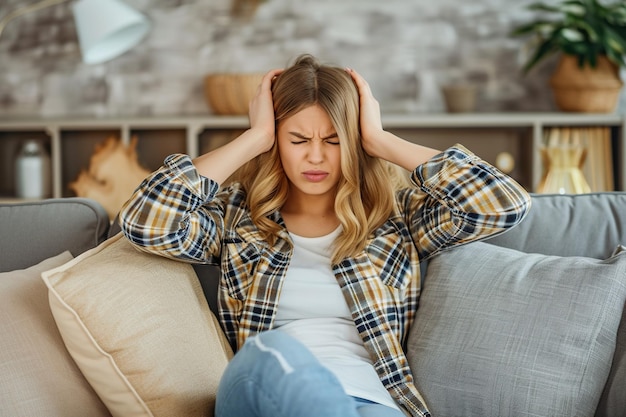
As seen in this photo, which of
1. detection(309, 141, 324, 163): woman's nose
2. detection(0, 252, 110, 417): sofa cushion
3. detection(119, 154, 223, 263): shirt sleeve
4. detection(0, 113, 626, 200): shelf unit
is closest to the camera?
detection(0, 252, 110, 417): sofa cushion

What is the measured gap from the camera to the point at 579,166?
99.3 inches

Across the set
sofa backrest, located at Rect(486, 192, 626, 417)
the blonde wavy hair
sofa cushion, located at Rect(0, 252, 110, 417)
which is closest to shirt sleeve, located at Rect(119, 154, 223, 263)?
the blonde wavy hair

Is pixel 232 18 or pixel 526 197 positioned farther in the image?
pixel 232 18

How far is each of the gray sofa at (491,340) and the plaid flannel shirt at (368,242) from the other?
0.15 feet

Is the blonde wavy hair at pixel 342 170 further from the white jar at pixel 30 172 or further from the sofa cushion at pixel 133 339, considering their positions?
the white jar at pixel 30 172

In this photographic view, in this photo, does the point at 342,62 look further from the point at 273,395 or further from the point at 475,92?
the point at 273,395

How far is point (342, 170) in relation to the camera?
167 centimetres

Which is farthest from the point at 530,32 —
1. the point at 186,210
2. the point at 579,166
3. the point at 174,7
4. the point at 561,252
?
the point at 186,210

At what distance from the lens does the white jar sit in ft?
11.2

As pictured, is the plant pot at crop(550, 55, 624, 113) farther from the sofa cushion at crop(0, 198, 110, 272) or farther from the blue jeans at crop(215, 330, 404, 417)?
the blue jeans at crop(215, 330, 404, 417)

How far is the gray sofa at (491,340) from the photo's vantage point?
1392 mm

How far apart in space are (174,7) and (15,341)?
94.1 inches

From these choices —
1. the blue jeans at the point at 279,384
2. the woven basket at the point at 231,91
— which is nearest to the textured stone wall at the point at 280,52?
the woven basket at the point at 231,91

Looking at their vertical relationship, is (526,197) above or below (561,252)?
above
